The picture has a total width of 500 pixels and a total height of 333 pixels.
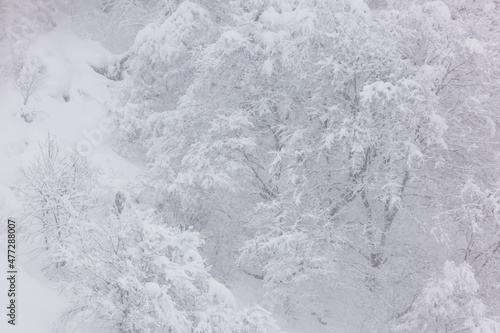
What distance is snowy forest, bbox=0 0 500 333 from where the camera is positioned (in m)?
8.75

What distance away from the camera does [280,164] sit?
37.4 ft

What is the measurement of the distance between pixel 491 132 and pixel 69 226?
960 cm

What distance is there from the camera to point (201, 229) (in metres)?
11.9

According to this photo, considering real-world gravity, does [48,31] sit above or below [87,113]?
above

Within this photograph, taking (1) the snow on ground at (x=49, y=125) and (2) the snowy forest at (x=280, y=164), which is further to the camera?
(2) the snowy forest at (x=280, y=164)

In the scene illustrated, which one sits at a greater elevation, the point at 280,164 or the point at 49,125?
the point at 49,125

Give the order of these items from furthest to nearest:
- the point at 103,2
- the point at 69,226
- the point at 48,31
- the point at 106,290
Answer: the point at 103,2 → the point at 48,31 → the point at 69,226 → the point at 106,290

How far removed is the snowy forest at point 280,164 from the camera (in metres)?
8.75

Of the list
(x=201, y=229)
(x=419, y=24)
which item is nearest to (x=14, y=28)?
(x=201, y=229)

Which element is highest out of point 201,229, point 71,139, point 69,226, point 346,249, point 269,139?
point 69,226

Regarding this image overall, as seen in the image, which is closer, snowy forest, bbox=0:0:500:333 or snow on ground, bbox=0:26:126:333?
snow on ground, bbox=0:26:126:333

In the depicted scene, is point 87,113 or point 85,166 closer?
point 85,166

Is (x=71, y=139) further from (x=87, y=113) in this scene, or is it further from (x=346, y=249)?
(x=346, y=249)

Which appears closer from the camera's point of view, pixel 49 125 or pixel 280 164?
pixel 280 164
